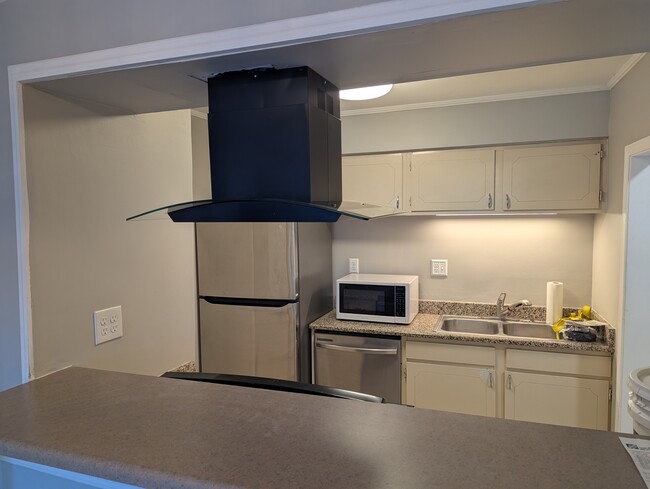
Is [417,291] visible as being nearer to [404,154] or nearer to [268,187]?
[404,154]

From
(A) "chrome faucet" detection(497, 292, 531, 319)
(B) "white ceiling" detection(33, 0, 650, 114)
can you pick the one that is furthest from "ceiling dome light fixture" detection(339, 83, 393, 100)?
(A) "chrome faucet" detection(497, 292, 531, 319)

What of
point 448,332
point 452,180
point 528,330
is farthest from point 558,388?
point 452,180

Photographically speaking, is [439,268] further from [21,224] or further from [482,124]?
[21,224]

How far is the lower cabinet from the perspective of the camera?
95.2 inches

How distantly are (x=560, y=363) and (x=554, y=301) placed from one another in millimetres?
464

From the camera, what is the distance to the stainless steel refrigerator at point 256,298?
2766 mm

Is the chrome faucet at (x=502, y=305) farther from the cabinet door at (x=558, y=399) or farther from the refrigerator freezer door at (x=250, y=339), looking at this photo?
the refrigerator freezer door at (x=250, y=339)

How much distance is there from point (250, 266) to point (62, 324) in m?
1.43

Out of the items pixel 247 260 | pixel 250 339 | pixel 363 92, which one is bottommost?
pixel 250 339

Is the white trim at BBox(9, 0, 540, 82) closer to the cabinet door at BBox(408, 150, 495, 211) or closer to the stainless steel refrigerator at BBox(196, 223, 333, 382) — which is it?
the stainless steel refrigerator at BBox(196, 223, 333, 382)

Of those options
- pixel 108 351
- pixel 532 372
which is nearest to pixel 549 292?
pixel 532 372

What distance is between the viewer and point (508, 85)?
2.56 meters

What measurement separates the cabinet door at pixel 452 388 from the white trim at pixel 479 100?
1723 millimetres

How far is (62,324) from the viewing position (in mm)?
1448
